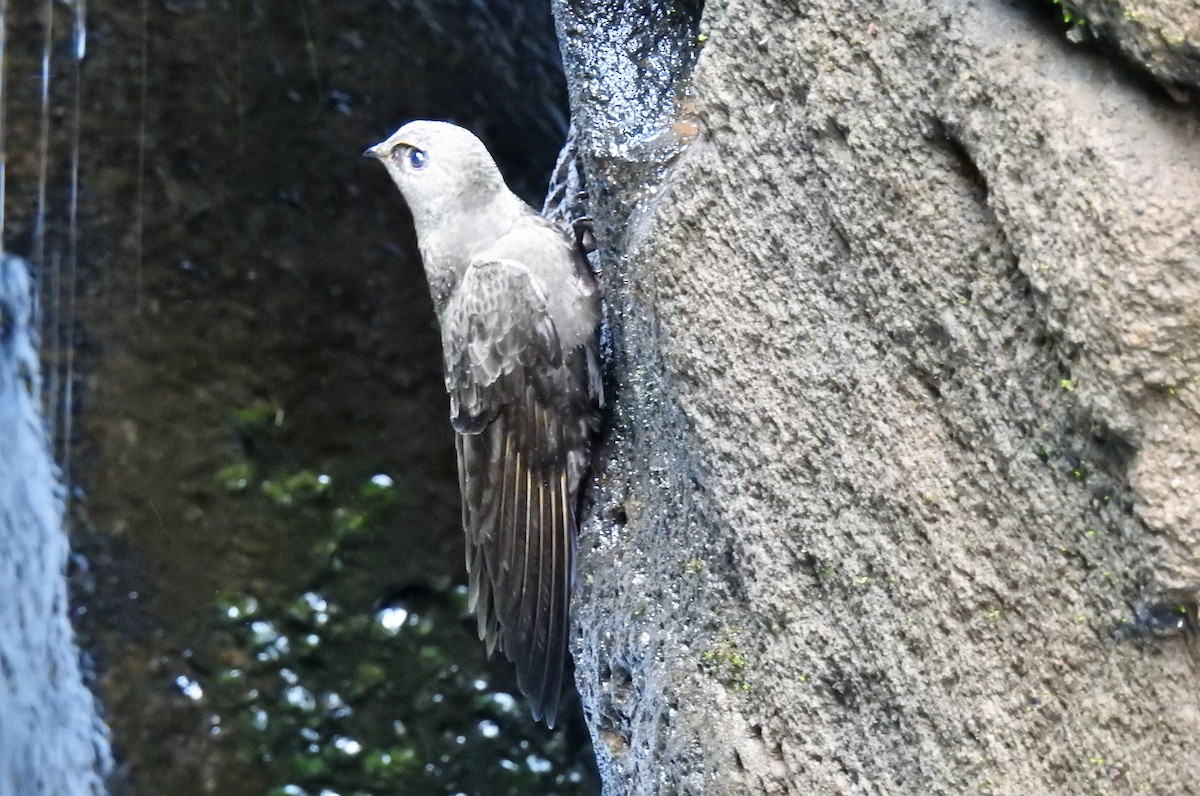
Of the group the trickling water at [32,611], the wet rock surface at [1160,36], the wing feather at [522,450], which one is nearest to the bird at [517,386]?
the wing feather at [522,450]

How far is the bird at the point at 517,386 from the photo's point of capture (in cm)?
272

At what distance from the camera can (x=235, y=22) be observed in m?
4.09

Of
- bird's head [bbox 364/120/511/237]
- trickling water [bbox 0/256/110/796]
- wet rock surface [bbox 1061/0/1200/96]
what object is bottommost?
trickling water [bbox 0/256/110/796]

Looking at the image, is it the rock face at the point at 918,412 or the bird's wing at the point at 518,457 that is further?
the bird's wing at the point at 518,457

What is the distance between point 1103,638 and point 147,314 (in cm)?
330

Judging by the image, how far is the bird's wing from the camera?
2.72 m

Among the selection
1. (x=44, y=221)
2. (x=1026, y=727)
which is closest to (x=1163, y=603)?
(x=1026, y=727)

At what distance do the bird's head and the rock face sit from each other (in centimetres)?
55

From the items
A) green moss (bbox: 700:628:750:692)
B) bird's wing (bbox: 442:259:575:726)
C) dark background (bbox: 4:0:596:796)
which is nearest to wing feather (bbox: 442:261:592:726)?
bird's wing (bbox: 442:259:575:726)

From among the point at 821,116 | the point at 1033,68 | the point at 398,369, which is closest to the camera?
the point at 1033,68

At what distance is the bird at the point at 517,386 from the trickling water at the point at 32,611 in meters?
1.90

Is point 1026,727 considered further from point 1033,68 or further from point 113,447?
point 113,447

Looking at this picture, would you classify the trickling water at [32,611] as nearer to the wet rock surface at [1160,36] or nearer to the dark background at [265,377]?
the dark background at [265,377]

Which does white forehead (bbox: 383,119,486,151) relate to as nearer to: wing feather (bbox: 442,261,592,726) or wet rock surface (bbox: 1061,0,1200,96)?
wing feather (bbox: 442,261,592,726)
